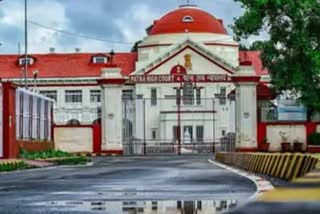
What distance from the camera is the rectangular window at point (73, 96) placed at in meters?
91.3

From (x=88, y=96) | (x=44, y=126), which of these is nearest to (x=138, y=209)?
(x=44, y=126)

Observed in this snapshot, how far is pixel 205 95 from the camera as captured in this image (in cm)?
8419

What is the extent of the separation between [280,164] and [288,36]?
2574 centimetres

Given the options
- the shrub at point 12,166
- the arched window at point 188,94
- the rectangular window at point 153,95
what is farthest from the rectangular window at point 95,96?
the shrub at point 12,166

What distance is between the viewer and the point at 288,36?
46188 millimetres

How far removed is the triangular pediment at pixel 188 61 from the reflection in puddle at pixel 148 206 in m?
75.0

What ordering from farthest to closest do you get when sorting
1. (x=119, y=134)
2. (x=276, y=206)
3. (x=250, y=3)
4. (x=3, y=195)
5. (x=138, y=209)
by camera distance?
(x=119, y=134), (x=250, y=3), (x=3, y=195), (x=138, y=209), (x=276, y=206)

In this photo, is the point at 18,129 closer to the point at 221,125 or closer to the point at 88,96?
the point at 221,125

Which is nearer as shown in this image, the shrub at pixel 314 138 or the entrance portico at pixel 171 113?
the shrub at pixel 314 138

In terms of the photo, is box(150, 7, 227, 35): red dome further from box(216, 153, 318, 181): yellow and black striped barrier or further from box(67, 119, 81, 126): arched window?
box(216, 153, 318, 181): yellow and black striped barrier

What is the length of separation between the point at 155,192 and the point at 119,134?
135ft

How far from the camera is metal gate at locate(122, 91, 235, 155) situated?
219 ft

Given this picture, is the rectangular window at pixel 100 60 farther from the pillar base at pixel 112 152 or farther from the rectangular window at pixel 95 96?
the pillar base at pixel 112 152

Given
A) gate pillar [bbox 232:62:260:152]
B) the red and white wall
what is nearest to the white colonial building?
gate pillar [bbox 232:62:260:152]
